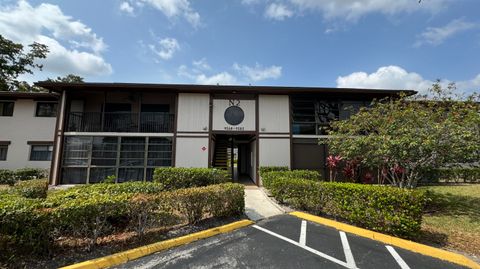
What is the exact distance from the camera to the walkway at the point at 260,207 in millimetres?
6770

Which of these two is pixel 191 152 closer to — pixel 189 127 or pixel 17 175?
pixel 189 127

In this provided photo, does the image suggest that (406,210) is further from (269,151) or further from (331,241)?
(269,151)

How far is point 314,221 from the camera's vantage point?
6141 millimetres

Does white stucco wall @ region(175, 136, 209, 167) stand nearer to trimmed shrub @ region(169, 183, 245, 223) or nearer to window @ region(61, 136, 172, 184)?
window @ region(61, 136, 172, 184)

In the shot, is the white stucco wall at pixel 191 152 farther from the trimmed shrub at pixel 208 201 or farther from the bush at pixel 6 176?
the bush at pixel 6 176

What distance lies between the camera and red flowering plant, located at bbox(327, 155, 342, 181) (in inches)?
456

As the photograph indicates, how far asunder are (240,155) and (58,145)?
1243 centimetres

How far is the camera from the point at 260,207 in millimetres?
7648

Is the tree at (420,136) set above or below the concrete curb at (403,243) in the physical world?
above

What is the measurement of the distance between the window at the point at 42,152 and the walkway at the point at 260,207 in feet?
46.2

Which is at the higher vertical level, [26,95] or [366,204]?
[26,95]

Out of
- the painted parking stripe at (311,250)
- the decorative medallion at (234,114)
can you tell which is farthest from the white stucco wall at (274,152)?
the painted parking stripe at (311,250)

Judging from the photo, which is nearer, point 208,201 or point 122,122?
point 208,201

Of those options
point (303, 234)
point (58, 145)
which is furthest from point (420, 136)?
point (58, 145)
